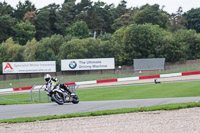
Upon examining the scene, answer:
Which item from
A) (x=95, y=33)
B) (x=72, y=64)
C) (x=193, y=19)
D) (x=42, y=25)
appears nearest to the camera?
(x=72, y=64)

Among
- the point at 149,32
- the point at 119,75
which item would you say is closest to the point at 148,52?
the point at 149,32

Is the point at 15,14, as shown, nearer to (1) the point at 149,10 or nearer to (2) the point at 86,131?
(1) the point at 149,10

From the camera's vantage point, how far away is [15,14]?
128625mm

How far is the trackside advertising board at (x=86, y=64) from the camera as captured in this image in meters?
68.8

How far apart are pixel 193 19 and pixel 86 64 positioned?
63.7m

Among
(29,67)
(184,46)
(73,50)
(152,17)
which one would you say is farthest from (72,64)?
(152,17)

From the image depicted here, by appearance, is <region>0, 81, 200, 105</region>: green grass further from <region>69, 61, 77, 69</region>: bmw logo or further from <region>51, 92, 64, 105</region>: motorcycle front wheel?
<region>69, 61, 77, 69</region>: bmw logo

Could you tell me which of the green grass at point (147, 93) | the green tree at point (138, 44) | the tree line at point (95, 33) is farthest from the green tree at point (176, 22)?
the green grass at point (147, 93)

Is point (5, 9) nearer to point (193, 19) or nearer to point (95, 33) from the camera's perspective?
point (95, 33)

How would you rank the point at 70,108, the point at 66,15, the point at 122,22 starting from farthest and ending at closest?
the point at 66,15 < the point at 122,22 < the point at 70,108

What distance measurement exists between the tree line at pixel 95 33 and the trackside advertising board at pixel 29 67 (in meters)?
3.34

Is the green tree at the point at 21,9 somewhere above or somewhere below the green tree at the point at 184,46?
above

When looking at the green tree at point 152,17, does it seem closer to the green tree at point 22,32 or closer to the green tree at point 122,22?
the green tree at point 122,22

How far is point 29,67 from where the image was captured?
7000 cm
